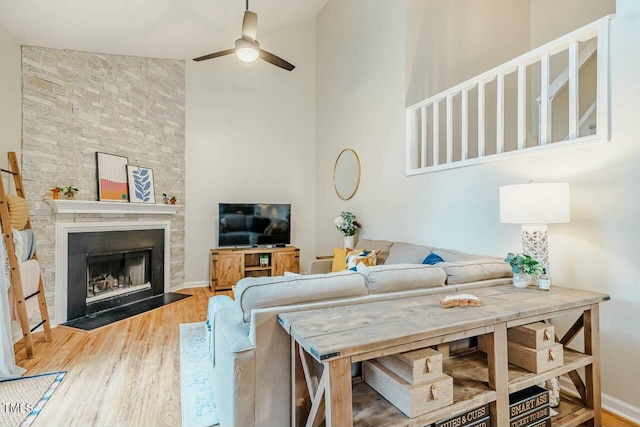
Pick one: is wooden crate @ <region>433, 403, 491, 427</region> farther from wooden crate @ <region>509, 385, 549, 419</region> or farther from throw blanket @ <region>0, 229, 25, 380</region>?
throw blanket @ <region>0, 229, 25, 380</region>

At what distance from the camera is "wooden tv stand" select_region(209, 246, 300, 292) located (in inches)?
190

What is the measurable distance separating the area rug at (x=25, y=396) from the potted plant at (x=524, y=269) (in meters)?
2.99

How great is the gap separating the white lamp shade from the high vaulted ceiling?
385 cm

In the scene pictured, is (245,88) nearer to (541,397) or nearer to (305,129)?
(305,129)

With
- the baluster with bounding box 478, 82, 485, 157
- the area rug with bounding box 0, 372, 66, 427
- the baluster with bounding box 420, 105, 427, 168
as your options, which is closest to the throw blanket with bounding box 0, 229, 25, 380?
the area rug with bounding box 0, 372, 66, 427

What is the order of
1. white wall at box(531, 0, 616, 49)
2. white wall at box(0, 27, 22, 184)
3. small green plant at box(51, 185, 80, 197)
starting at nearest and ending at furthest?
white wall at box(0, 27, 22, 184) < small green plant at box(51, 185, 80, 197) < white wall at box(531, 0, 616, 49)

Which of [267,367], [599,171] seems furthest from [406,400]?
[599,171]

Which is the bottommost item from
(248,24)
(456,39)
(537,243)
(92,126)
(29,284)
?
(29,284)

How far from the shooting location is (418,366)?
49.8 inches

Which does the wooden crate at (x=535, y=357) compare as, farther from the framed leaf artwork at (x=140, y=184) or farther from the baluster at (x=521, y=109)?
the framed leaf artwork at (x=140, y=184)

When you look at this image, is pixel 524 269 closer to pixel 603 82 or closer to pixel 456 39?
pixel 603 82

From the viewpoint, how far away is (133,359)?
2600 millimetres

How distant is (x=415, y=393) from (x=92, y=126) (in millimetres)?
4470

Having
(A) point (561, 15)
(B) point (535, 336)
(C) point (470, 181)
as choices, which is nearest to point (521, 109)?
(C) point (470, 181)
